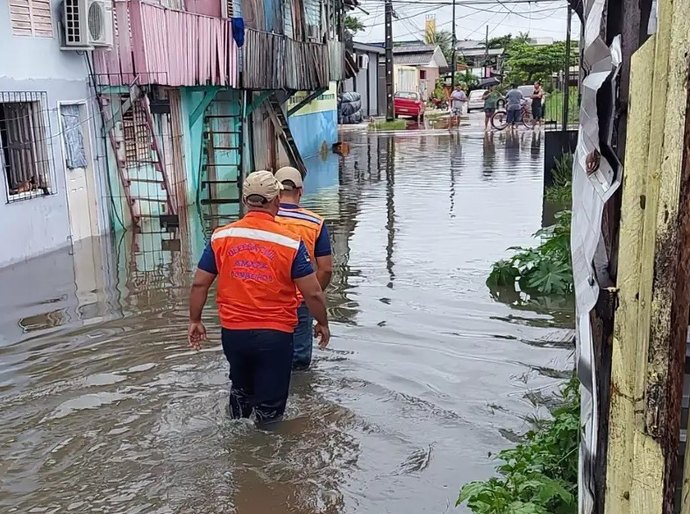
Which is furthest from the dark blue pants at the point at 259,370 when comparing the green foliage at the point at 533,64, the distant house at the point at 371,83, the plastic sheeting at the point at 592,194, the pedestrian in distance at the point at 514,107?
the green foliage at the point at 533,64

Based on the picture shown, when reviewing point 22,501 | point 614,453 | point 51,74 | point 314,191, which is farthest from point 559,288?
point 314,191

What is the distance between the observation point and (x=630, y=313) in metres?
1.89

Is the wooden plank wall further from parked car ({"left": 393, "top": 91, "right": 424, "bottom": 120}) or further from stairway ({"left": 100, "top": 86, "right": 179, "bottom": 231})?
parked car ({"left": 393, "top": 91, "right": 424, "bottom": 120})

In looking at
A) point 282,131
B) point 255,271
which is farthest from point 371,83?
point 255,271

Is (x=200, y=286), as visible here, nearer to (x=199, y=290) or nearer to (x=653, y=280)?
(x=199, y=290)

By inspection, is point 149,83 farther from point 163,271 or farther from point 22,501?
point 22,501

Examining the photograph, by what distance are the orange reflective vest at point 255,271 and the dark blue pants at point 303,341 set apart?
1.26 meters

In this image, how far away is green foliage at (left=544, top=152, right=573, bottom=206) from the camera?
46.4 feet

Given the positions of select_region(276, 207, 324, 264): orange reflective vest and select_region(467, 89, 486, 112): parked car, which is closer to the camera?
select_region(276, 207, 324, 264): orange reflective vest

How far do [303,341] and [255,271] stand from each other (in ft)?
5.56

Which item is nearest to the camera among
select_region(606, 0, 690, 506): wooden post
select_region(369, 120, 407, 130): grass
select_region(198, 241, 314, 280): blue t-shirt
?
select_region(606, 0, 690, 506): wooden post

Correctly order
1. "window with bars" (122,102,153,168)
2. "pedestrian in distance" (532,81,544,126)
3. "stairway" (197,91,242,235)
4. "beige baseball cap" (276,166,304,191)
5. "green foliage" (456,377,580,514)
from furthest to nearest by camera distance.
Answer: "pedestrian in distance" (532,81,544,126) → "stairway" (197,91,242,235) → "window with bars" (122,102,153,168) → "beige baseball cap" (276,166,304,191) → "green foliage" (456,377,580,514)

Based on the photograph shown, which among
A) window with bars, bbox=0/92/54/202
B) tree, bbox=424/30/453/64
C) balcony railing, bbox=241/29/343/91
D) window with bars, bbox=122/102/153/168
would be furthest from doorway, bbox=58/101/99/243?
tree, bbox=424/30/453/64

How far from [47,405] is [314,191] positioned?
40.2ft
